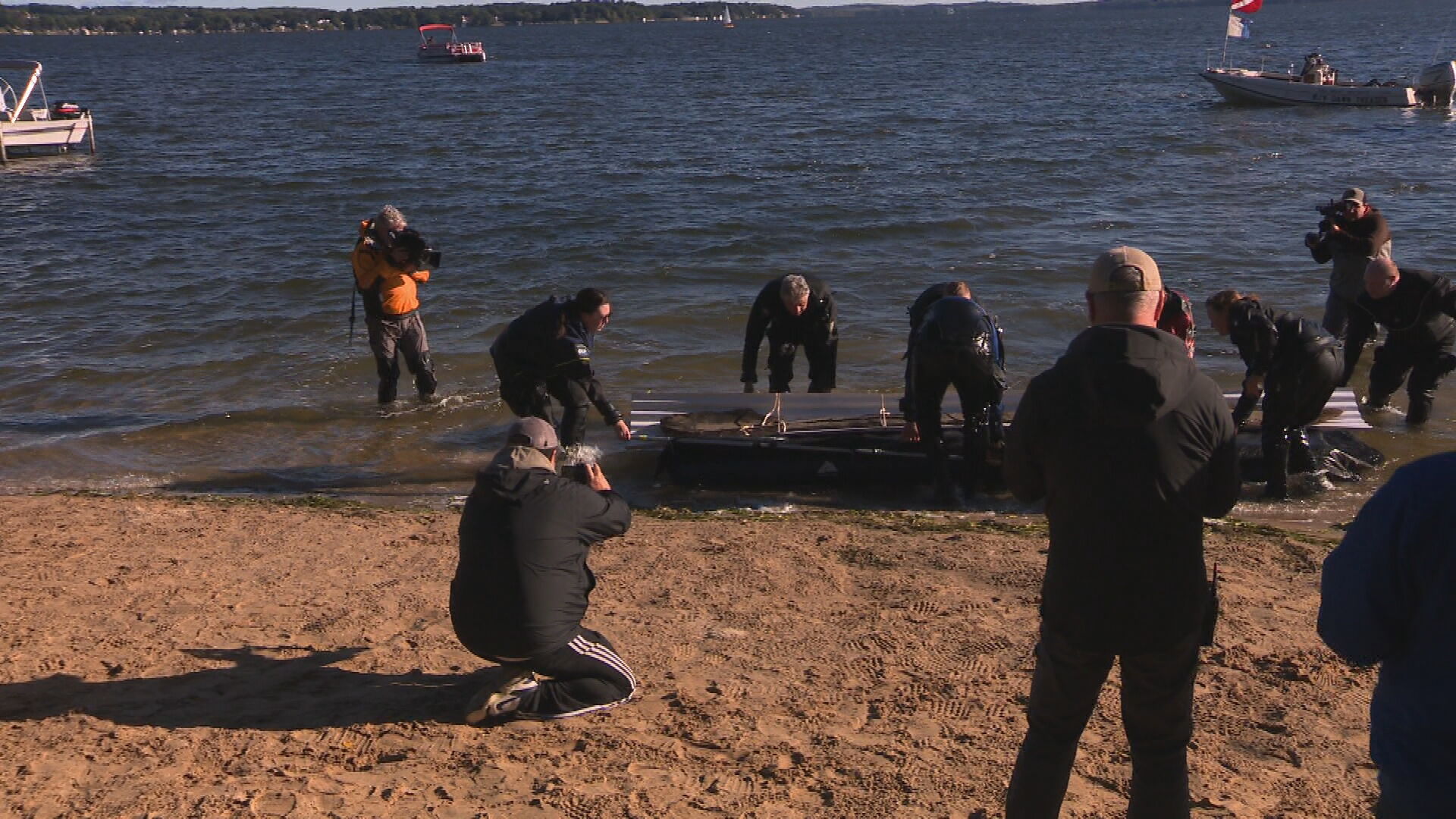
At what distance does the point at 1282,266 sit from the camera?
1633 centimetres

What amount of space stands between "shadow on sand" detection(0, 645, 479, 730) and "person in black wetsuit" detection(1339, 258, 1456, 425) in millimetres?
6534

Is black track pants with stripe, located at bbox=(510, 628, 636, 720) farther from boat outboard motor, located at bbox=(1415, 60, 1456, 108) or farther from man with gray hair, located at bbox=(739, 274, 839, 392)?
boat outboard motor, located at bbox=(1415, 60, 1456, 108)

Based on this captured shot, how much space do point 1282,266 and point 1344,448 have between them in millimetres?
8743

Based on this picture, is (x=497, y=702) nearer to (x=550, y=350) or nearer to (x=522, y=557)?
(x=522, y=557)

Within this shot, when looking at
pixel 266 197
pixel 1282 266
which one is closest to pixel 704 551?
pixel 1282 266

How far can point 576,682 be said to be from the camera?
453 centimetres

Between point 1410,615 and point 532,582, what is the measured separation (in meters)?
2.75

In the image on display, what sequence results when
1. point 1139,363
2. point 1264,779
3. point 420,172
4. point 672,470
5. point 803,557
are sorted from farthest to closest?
point 420,172, point 672,470, point 803,557, point 1264,779, point 1139,363

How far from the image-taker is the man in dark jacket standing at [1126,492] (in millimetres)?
3096

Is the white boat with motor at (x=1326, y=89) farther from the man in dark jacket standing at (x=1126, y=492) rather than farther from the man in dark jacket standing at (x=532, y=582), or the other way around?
the man in dark jacket standing at (x=1126, y=492)

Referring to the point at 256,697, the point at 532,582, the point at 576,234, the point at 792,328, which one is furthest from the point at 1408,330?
the point at 576,234

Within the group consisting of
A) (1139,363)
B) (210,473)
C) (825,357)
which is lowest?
(210,473)

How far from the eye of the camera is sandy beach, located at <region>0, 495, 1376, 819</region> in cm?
399

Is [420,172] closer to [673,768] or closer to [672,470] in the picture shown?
[672,470]
